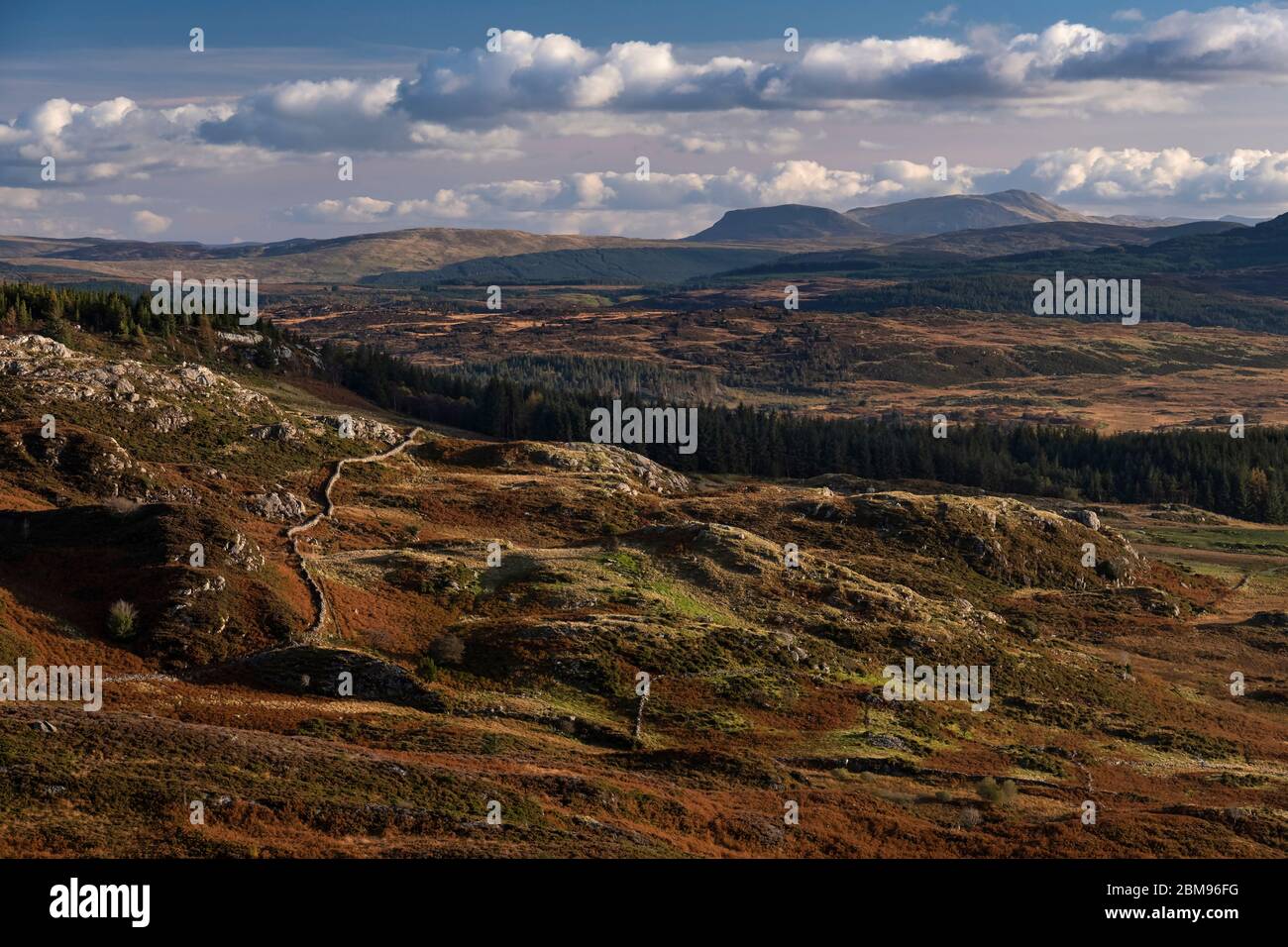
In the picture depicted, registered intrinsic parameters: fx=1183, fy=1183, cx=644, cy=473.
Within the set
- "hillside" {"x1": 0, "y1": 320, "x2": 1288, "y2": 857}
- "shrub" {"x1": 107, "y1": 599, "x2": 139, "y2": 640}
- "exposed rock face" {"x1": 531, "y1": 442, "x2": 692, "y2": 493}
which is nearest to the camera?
"hillside" {"x1": 0, "y1": 320, "x2": 1288, "y2": 857}

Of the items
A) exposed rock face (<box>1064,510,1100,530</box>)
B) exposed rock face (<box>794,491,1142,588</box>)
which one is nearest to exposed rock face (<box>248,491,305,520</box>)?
exposed rock face (<box>794,491,1142,588</box>)

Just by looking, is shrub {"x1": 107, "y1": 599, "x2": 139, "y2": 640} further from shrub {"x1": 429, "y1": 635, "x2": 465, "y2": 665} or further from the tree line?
the tree line

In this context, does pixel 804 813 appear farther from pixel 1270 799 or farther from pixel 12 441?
pixel 12 441

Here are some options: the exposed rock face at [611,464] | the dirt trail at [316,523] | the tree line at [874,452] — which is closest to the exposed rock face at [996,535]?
the exposed rock face at [611,464]

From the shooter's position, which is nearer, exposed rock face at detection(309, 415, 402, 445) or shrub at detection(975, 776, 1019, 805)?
shrub at detection(975, 776, 1019, 805)

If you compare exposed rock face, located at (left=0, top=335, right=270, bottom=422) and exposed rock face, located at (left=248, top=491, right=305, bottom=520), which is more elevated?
exposed rock face, located at (left=0, top=335, right=270, bottom=422)
